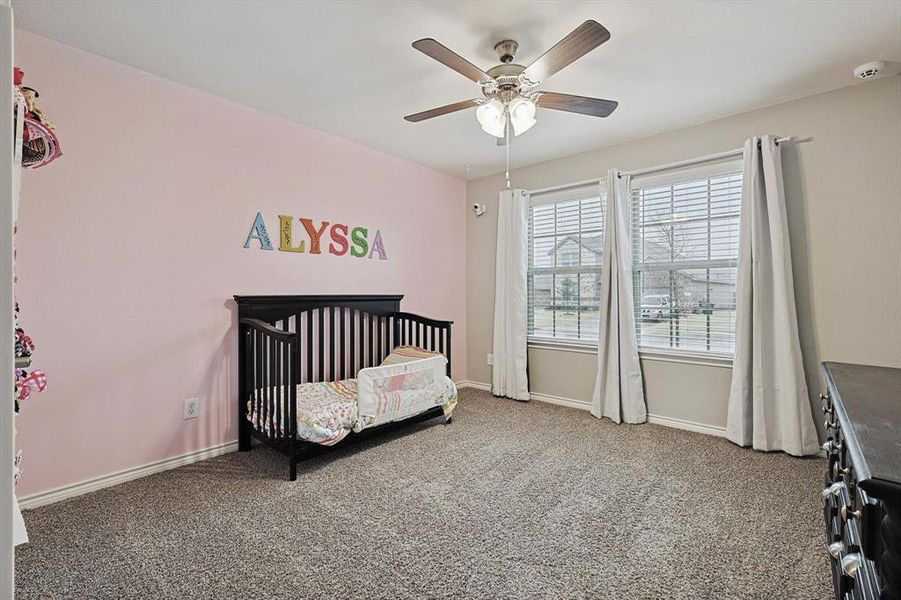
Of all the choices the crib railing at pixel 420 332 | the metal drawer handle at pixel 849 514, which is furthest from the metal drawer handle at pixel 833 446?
the crib railing at pixel 420 332

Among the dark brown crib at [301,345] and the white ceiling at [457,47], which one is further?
the dark brown crib at [301,345]

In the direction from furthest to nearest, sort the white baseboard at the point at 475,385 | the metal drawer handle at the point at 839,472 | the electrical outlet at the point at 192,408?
the white baseboard at the point at 475,385 < the electrical outlet at the point at 192,408 < the metal drawer handle at the point at 839,472

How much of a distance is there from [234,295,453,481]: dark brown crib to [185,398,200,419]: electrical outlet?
24cm

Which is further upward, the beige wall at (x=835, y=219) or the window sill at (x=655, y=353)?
the beige wall at (x=835, y=219)

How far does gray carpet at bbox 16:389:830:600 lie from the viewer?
1508 mm

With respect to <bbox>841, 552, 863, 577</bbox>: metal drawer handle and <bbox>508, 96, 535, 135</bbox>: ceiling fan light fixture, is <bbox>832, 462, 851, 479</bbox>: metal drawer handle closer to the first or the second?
<bbox>841, 552, 863, 577</bbox>: metal drawer handle

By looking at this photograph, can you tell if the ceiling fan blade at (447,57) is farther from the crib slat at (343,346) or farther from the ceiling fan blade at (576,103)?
the crib slat at (343,346)

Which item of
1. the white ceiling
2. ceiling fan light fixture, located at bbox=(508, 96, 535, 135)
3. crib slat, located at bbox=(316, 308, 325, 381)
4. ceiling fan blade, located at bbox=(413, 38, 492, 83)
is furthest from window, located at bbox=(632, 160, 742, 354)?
crib slat, located at bbox=(316, 308, 325, 381)

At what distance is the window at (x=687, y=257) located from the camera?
9.88 feet

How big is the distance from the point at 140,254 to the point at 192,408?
3.03ft

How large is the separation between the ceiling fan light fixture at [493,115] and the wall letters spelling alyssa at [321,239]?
5.13 ft

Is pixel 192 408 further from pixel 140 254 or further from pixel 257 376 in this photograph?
pixel 140 254

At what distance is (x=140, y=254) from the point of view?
2350mm

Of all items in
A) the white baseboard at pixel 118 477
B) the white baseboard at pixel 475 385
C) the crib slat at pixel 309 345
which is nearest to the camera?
the white baseboard at pixel 118 477
